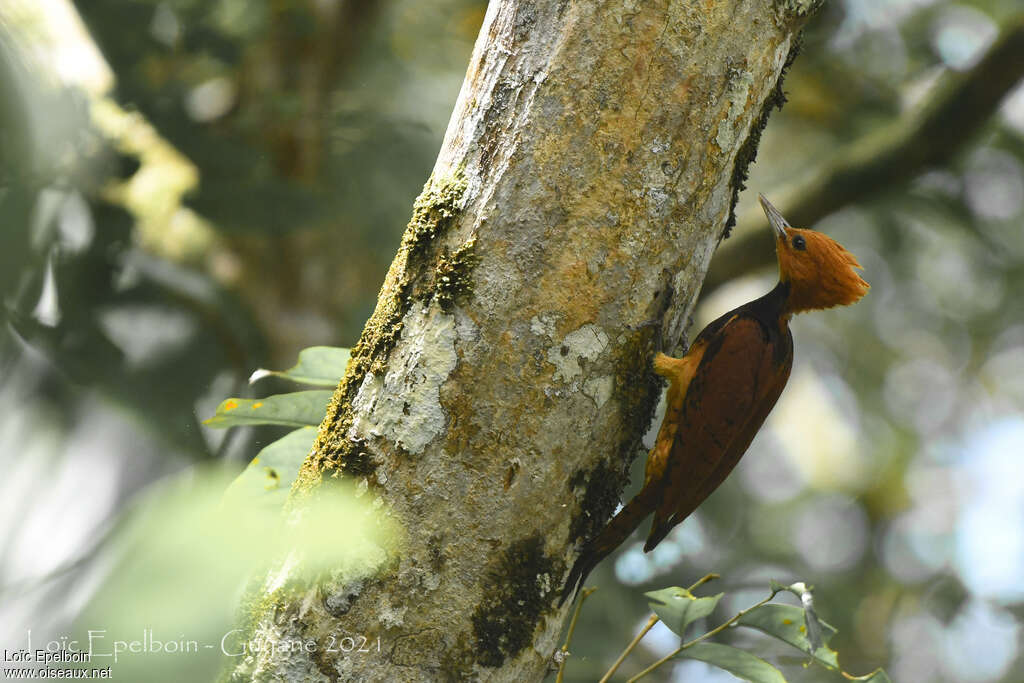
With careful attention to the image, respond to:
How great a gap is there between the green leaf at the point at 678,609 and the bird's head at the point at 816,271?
0.94m

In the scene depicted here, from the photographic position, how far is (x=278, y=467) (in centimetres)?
169

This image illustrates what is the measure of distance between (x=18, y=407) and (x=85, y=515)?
1.26 feet

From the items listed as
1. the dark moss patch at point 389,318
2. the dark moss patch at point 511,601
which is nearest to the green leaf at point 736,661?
the dark moss patch at point 511,601

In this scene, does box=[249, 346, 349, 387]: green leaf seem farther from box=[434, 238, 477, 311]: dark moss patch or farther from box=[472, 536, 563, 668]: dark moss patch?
box=[472, 536, 563, 668]: dark moss patch

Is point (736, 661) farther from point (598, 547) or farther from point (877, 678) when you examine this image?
point (598, 547)

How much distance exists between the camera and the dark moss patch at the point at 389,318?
1.46 metres

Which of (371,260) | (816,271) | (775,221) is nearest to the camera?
(816,271)

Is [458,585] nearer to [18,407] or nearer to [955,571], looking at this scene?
[18,407]

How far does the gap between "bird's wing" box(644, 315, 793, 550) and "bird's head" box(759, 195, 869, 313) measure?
274 mm

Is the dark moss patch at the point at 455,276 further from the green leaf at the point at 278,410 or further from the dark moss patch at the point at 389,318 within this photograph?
the green leaf at the point at 278,410

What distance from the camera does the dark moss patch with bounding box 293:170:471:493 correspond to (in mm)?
1464

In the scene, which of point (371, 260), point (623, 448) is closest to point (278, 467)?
point (623, 448)

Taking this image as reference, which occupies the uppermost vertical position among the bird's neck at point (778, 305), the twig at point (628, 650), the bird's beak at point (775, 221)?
the bird's beak at point (775, 221)

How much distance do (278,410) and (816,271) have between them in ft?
4.57
